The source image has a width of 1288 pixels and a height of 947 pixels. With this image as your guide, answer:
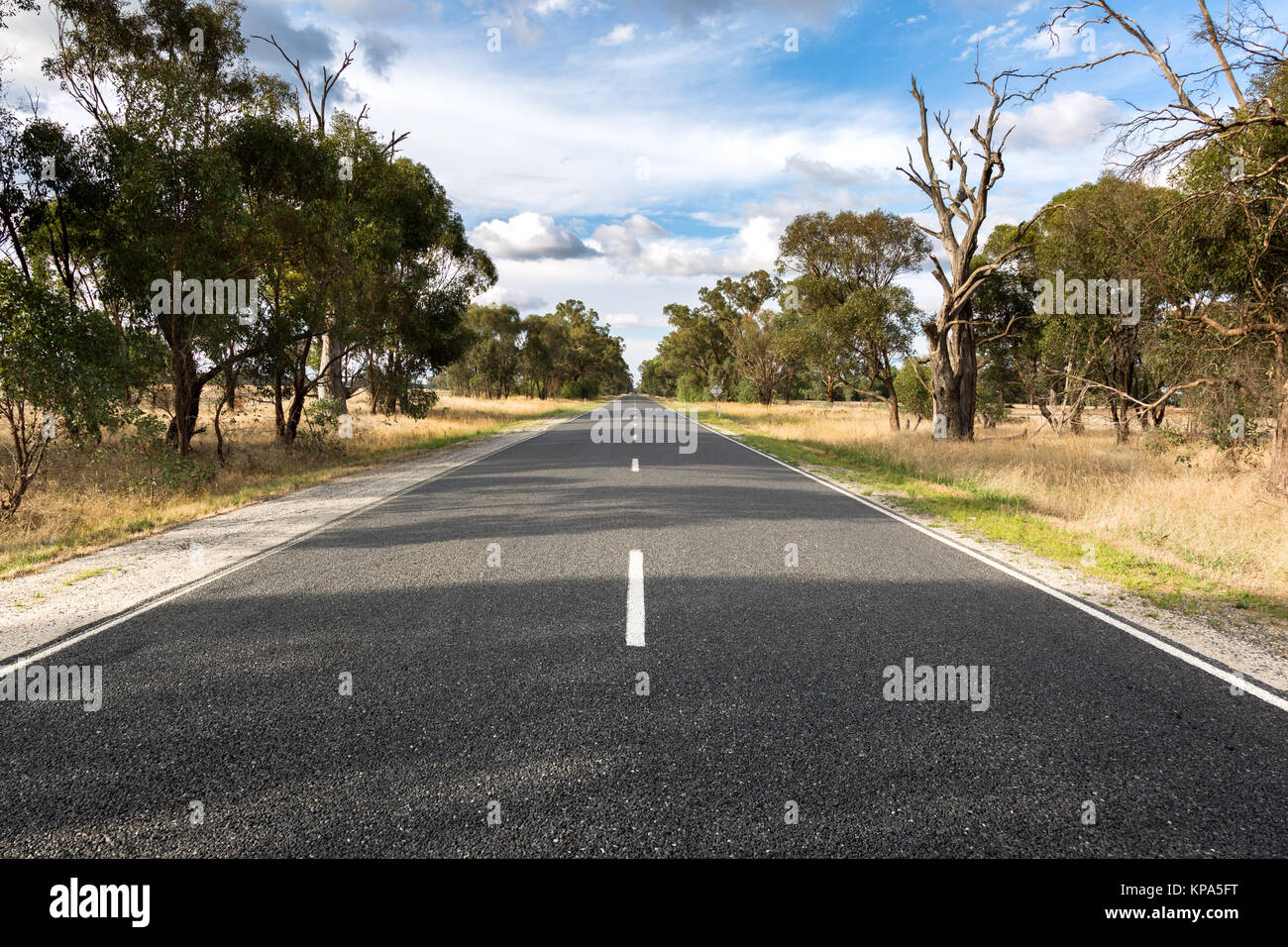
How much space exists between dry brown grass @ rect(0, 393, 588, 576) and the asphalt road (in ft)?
13.6

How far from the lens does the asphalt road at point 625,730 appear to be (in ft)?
8.74

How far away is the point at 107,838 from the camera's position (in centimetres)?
263

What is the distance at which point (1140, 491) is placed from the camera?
1132cm

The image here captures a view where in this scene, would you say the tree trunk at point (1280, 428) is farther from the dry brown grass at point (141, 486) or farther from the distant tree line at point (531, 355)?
the distant tree line at point (531, 355)

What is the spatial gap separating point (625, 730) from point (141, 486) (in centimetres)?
1226

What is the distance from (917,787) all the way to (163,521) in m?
10.4

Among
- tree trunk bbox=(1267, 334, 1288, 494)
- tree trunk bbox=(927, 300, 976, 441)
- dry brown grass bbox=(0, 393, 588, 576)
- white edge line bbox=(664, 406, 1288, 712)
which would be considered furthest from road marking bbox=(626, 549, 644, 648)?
tree trunk bbox=(927, 300, 976, 441)

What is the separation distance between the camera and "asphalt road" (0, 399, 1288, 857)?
2.66 meters

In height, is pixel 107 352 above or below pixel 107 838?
above

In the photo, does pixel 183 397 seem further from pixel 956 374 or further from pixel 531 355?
pixel 531 355

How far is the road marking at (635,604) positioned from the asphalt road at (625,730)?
0.09m

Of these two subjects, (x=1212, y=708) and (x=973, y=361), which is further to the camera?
(x=973, y=361)
